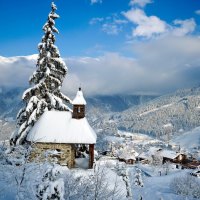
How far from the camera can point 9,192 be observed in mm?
21641

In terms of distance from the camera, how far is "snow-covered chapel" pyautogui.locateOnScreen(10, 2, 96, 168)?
112 feet

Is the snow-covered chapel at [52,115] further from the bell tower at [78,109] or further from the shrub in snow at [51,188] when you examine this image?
the shrub in snow at [51,188]

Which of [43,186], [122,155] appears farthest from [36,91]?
[122,155]

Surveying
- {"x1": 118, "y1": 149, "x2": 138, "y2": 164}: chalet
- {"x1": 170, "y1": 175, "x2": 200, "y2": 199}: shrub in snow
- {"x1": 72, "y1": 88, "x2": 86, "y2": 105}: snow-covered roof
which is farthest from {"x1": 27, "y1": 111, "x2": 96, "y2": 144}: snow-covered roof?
{"x1": 118, "y1": 149, "x2": 138, "y2": 164}: chalet

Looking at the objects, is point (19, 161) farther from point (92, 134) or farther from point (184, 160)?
point (184, 160)

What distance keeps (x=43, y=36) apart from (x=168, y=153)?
100079 mm

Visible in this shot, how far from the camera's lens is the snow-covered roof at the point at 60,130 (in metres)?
33.8

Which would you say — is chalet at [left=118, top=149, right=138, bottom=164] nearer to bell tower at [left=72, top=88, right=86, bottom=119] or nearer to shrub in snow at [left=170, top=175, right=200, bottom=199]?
shrub in snow at [left=170, top=175, right=200, bottom=199]

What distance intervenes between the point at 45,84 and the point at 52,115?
3856 mm

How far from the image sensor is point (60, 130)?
3469 centimetres

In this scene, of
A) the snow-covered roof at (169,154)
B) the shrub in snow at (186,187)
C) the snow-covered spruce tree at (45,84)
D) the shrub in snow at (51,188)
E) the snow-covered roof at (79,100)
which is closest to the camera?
the shrub in snow at (51,188)

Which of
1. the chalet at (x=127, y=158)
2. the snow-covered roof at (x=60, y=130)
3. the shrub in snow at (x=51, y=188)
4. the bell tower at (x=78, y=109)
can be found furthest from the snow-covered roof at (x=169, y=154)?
the shrub in snow at (x=51, y=188)

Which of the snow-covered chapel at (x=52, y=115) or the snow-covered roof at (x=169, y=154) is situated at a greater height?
the snow-covered chapel at (x=52, y=115)

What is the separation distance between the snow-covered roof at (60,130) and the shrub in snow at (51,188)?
1884 cm
